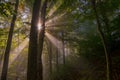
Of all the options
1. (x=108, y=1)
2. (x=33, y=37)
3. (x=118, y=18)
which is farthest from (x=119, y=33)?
(x=33, y=37)

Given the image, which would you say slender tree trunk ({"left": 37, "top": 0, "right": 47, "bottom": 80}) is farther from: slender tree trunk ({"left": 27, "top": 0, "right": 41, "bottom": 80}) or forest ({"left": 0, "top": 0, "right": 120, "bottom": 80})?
slender tree trunk ({"left": 27, "top": 0, "right": 41, "bottom": 80})

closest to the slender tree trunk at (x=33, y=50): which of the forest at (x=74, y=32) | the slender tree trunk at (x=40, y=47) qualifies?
the forest at (x=74, y=32)

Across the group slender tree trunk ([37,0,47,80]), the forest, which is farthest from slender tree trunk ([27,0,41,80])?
slender tree trunk ([37,0,47,80])

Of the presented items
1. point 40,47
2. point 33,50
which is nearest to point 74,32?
point 40,47

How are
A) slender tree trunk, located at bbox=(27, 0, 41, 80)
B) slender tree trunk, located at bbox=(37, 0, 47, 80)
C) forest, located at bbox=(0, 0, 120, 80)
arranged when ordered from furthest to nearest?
slender tree trunk, located at bbox=(37, 0, 47, 80), forest, located at bbox=(0, 0, 120, 80), slender tree trunk, located at bbox=(27, 0, 41, 80)

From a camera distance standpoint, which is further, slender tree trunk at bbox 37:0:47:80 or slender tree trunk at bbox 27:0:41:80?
slender tree trunk at bbox 37:0:47:80

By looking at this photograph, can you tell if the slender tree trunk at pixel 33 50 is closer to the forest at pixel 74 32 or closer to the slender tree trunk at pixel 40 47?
the forest at pixel 74 32

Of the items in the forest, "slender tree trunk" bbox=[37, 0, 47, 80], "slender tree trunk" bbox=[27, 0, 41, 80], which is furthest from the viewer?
"slender tree trunk" bbox=[37, 0, 47, 80]

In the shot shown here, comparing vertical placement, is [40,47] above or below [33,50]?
above

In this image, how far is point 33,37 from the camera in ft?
18.7

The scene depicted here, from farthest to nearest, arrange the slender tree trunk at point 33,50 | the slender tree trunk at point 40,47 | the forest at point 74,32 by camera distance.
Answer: the slender tree trunk at point 40,47
the forest at point 74,32
the slender tree trunk at point 33,50

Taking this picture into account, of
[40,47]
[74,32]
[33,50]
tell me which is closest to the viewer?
[33,50]

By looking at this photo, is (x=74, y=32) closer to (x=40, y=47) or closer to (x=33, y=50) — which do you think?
(x=40, y=47)

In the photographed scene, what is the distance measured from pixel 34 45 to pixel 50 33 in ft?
44.8
